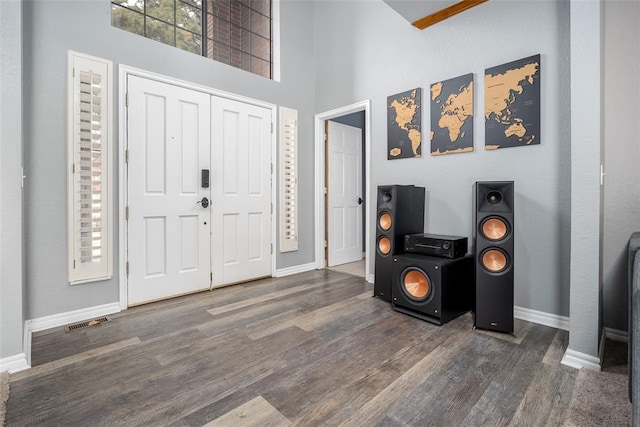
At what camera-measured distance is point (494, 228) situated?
213cm

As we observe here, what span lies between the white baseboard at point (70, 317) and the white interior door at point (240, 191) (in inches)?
36.4

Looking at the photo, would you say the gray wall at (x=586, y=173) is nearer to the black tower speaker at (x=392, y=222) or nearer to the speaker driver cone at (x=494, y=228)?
the speaker driver cone at (x=494, y=228)

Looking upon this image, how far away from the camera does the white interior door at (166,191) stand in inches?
105

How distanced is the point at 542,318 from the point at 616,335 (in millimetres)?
413

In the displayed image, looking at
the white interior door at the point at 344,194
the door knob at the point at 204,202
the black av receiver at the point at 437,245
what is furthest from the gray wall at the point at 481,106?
the door knob at the point at 204,202

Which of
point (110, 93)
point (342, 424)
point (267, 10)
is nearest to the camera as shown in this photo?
point (342, 424)

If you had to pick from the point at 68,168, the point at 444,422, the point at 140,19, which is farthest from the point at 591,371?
the point at 140,19

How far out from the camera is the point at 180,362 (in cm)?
178

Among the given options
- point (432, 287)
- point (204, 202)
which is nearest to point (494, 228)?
point (432, 287)

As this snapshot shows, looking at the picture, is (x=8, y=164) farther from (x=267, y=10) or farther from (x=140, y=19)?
(x=267, y=10)

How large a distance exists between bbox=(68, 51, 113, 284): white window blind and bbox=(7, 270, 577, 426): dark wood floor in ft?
1.68

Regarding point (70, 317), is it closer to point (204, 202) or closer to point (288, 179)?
point (204, 202)

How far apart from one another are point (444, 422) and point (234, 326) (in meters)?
1.52

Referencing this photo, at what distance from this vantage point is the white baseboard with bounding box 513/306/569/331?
7.27 feet
